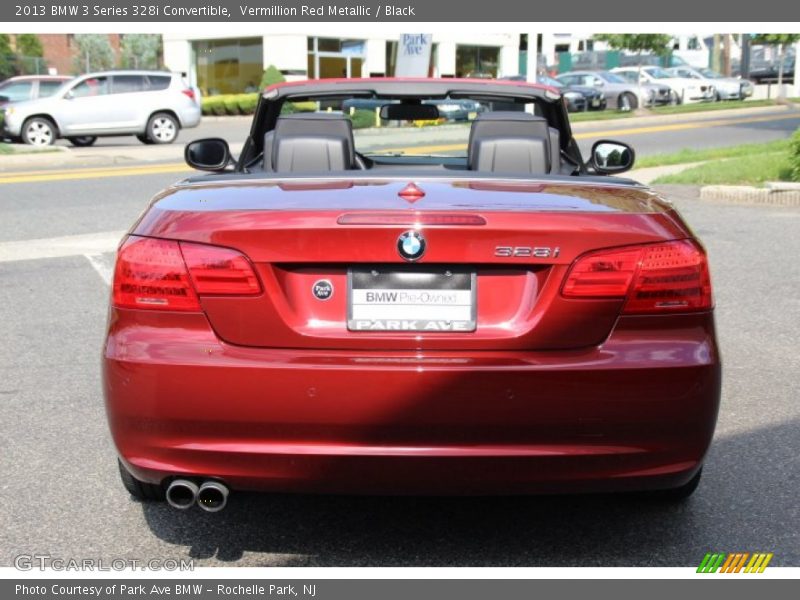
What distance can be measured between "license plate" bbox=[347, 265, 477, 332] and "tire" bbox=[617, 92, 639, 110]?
39.1 meters

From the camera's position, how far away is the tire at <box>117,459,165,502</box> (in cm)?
417

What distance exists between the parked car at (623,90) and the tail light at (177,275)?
1484 inches

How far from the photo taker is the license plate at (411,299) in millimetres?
3477

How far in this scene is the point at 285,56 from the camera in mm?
51625

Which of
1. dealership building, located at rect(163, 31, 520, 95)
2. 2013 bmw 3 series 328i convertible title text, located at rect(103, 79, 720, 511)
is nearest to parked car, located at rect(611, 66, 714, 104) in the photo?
dealership building, located at rect(163, 31, 520, 95)

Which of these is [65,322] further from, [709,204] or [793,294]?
[709,204]

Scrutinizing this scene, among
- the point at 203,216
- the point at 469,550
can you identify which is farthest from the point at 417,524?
the point at 203,216

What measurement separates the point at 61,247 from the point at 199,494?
8.15 m

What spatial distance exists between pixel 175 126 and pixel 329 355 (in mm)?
26899

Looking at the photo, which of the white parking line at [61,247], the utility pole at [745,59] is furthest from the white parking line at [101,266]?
the utility pole at [745,59]

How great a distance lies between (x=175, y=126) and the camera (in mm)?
29469
